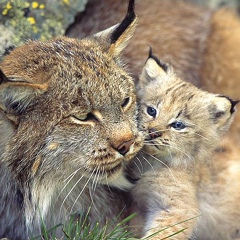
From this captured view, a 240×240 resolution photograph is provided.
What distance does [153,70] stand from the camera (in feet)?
17.5

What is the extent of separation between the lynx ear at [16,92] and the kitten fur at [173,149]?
862mm

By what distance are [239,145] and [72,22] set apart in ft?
6.13

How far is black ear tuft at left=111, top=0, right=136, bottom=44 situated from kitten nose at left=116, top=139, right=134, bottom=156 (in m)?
0.84

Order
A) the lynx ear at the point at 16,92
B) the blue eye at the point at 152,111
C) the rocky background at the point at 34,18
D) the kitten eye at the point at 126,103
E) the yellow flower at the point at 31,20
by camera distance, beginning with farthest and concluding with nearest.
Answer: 1. the yellow flower at the point at 31,20
2. the rocky background at the point at 34,18
3. the blue eye at the point at 152,111
4. the kitten eye at the point at 126,103
5. the lynx ear at the point at 16,92

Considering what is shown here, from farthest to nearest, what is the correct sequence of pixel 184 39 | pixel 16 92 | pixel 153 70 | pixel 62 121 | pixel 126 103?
pixel 184 39 < pixel 153 70 < pixel 126 103 < pixel 62 121 < pixel 16 92

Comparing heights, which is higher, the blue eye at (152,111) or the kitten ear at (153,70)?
the kitten ear at (153,70)

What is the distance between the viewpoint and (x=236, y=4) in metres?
9.62

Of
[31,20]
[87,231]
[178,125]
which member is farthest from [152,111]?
[31,20]

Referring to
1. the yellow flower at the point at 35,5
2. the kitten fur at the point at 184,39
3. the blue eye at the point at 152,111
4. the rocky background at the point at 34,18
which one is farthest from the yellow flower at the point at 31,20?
the blue eye at the point at 152,111

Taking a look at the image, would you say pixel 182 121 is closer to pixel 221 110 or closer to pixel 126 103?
pixel 221 110

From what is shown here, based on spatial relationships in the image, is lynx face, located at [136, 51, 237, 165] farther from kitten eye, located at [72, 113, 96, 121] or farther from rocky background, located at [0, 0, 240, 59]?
rocky background, located at [0, 0, 240, 59]

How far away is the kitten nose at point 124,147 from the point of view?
15.0 feet

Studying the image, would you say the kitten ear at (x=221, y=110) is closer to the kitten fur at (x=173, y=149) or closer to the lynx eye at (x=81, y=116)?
the kitten fur at (x=173, y=149)

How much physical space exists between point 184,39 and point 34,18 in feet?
4.76
